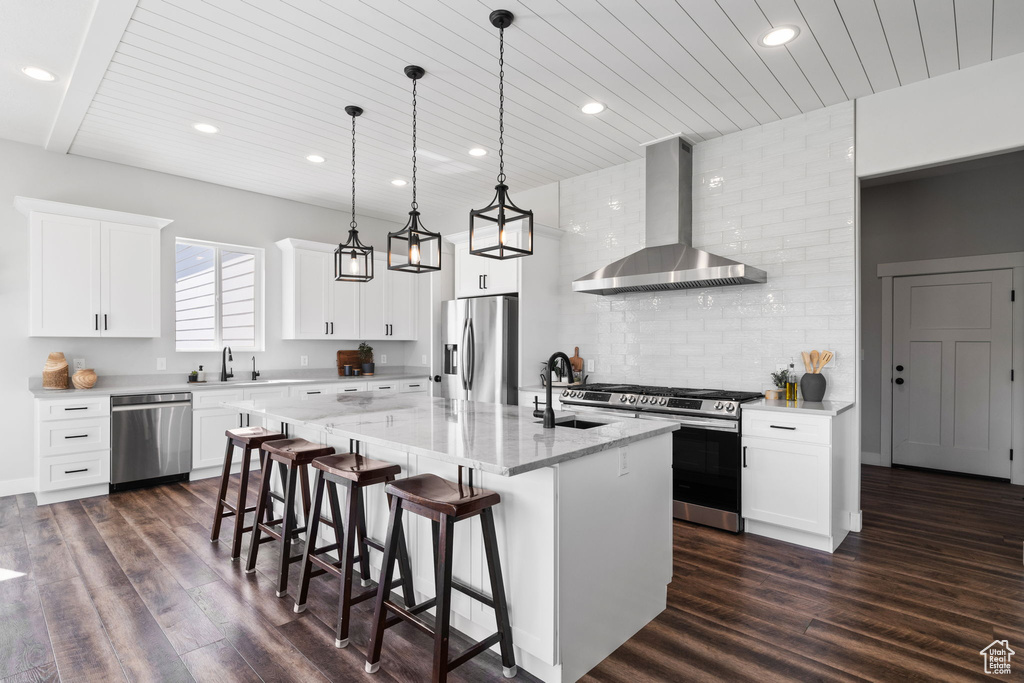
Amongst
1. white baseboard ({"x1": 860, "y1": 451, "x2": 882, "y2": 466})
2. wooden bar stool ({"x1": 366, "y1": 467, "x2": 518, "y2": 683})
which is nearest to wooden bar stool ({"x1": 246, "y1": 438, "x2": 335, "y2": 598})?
wooden bar stool ({"x1": 366, "y1": 467, "x2": 518, "y2": 683})

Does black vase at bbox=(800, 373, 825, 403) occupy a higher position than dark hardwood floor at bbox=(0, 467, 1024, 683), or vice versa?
black vase at bbox=(800, 373, 825, 403)

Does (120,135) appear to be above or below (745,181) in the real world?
above

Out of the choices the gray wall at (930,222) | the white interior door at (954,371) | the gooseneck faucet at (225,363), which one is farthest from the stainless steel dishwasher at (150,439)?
the white interior door at (954,371)

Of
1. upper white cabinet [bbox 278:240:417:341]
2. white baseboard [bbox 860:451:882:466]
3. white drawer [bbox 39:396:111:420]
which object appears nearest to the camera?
white drawer [bbox 39:396:111:420]

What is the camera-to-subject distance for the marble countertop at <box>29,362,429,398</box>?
4.37 meters

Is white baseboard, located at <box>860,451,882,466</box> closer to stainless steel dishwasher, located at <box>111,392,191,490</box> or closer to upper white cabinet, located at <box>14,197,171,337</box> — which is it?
stainless steel dishwasher, located at <box>111,392,191,490</box>

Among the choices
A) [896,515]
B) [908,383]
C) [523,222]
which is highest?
[523,222]

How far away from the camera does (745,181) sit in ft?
13.7

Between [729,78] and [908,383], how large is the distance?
3.94 metres

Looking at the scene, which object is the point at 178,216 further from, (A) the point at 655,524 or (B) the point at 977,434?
(B) the point at 977,434

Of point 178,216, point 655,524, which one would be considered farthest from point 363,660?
point 178,216

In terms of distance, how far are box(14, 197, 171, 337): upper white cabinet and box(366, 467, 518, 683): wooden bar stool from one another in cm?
399

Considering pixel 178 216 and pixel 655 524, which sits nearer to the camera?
pixel 655 524

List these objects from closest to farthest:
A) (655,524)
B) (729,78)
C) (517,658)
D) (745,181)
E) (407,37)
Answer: (517,658) → (655,524) → (407,37) → (729,78) → (745,181)
